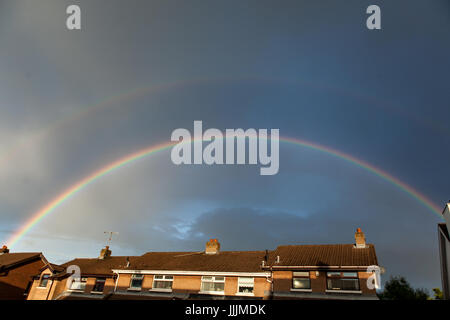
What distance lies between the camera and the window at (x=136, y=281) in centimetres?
3297

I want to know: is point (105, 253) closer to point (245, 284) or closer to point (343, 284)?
point (245, 284)

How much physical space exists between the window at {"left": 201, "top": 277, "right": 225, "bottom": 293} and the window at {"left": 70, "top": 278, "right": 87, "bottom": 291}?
1662 cm

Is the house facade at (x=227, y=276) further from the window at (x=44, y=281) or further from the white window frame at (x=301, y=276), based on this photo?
the window at (x=44, y=281)

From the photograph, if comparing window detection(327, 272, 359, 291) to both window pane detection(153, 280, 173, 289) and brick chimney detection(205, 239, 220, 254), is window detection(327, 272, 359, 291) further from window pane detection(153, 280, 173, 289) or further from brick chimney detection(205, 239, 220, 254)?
window pane detection(153, 280, 173, 289)

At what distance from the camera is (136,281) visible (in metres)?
33.3

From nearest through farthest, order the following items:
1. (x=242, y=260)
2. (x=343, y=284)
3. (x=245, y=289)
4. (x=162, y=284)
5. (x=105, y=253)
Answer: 1. (x=343, y=284)
2. (x=245, y=289)
3. (x=162, y=284)
4. (x=242, y=260)
5. (x=105, y=253)

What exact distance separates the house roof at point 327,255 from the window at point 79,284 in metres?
23.8

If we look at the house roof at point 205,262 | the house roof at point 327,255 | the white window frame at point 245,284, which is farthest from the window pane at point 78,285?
the house roof at point 327,255

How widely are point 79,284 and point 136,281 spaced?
884 centimetres

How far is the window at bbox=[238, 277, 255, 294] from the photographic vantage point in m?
28.6

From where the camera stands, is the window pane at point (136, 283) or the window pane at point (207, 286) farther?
the window pane at point (136, 283)

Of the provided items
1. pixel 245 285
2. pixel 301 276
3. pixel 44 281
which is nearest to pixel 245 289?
pixel 245 285
